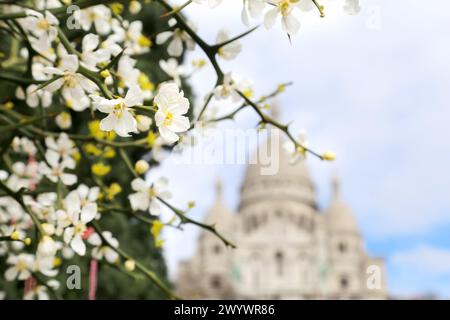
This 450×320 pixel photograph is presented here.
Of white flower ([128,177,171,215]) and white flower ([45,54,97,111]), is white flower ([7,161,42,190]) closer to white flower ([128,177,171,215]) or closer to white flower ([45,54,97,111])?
white flower ([128,177,171,215])

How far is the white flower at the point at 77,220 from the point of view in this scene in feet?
7.18

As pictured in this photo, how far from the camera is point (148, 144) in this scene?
2.74m

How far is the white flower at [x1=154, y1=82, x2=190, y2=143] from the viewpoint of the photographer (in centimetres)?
160

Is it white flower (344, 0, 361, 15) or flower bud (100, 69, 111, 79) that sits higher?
white flower (344, 0, 361, 15)

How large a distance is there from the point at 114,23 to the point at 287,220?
1907 inches

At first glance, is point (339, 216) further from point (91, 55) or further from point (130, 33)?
point (91, 55)

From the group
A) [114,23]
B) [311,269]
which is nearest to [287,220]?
[311,269]

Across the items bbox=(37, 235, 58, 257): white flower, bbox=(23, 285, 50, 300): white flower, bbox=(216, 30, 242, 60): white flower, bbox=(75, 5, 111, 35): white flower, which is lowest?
bbox=(23, 285, 50, 300): white flower

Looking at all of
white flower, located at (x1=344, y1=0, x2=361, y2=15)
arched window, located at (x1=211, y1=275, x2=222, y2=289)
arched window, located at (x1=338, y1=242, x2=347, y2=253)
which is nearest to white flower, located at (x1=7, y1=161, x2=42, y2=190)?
white flower, located at (x1=344, y1=0, x2=361, y2=15)

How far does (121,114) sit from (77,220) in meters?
0.75

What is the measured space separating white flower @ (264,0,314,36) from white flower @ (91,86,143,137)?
16.1 inches

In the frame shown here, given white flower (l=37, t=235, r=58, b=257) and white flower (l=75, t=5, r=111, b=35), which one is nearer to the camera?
white flower (l=37, t=235, r=58, b=257)

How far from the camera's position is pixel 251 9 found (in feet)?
5.57

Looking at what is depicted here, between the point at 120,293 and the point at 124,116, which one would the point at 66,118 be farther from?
the point at 120,293
